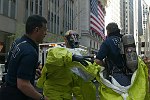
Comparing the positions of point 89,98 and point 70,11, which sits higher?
point 70,11

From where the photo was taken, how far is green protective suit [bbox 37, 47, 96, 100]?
160 inches

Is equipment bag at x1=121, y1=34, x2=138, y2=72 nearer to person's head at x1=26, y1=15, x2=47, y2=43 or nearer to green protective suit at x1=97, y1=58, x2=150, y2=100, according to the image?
green protective suit at x1=97, y1=58, x2=150, y2=100

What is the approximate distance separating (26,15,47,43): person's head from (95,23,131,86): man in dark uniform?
1.35m

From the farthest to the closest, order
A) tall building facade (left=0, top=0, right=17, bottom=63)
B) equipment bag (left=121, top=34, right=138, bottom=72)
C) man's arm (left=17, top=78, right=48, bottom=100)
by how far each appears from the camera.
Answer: tall building facade (left=0, top=0, right=17, bottom=63) < equipment bag (left=121, top=34, right=138, bottom=72) < man's arm (left=17, top=78, right=48, bottom=100)

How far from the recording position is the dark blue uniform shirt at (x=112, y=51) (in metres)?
4.75

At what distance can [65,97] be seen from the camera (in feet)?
14.5

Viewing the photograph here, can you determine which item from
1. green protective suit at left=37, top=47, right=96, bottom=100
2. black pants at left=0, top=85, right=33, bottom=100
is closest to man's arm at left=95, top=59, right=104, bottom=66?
green protective suit at left=37, top=47, right=96, bottom=100

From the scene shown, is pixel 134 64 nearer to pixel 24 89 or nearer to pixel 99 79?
pixel 99 79

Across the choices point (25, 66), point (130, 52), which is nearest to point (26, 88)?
point (25, 66)

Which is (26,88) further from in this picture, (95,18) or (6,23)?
(95,18)

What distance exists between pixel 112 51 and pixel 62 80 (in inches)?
36.1

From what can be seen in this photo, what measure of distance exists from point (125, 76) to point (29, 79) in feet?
5.14

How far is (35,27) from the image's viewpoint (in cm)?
353

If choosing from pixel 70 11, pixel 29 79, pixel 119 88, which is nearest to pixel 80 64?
→ pixel 119 88
